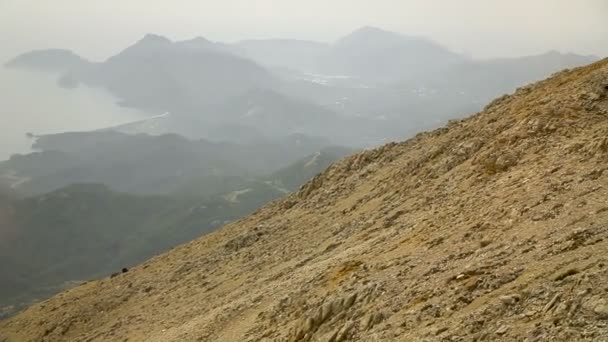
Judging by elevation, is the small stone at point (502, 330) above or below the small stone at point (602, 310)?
below

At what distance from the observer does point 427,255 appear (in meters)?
21.8

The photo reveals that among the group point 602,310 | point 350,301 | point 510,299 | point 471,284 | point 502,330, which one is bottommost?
point 350,301

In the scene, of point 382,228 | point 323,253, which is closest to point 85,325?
point 323,253

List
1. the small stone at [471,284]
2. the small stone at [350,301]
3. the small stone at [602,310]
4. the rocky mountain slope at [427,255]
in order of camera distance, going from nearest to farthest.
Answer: the small stone at [602,310] → the rocky mountain slope at [427,255] → the small stone at [471,284] → the small stone at [350,301]

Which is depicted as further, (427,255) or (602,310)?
(427,255)

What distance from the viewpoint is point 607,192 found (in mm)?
19016

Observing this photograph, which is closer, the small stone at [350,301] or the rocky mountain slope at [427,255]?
the rocky mountain slope at [427,255]

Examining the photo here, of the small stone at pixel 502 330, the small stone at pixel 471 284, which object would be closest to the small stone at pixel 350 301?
the small stone at pixel 471 284

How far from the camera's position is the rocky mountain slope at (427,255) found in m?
15.1

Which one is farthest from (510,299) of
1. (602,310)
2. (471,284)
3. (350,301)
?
(350,301)

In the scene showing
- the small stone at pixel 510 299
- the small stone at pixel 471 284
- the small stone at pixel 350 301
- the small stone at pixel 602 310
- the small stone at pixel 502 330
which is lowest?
the small stone at pixel 350 301

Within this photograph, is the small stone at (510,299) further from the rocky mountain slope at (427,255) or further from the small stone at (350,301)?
the small stone at (350,301)

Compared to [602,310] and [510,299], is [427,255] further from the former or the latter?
[602,310]

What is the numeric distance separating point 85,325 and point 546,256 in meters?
45.5
